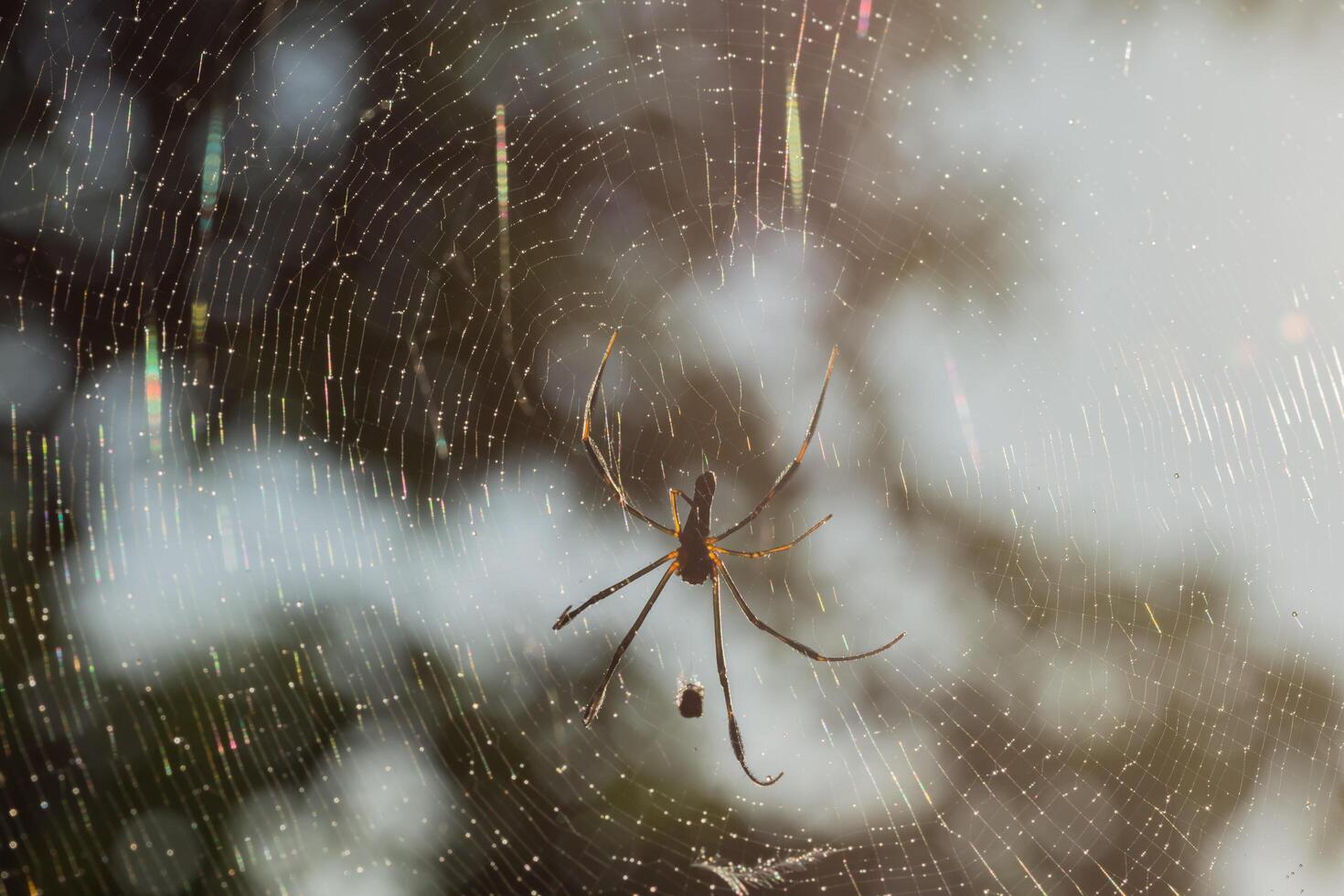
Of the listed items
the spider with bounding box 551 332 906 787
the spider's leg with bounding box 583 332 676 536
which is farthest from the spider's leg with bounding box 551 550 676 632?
the spider's leg with bounding box 583 332 676 536

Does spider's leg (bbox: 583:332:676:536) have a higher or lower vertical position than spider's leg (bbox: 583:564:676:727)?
higher

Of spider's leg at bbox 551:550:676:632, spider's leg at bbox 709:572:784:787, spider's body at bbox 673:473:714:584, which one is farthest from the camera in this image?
spider's body at bbox 673:473:714:584

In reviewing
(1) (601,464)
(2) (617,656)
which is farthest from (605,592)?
(1) (601,464)

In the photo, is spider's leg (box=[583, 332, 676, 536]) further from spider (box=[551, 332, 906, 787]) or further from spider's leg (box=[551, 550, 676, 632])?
spider's leg (box=[551, 550, 676, 632])

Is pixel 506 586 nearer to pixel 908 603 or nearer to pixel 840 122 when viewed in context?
pixel 908 603

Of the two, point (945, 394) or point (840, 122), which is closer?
point (945, 394)

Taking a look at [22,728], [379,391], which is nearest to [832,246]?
[379,391]

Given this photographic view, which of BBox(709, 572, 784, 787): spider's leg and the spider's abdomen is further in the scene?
the spider's abdomen

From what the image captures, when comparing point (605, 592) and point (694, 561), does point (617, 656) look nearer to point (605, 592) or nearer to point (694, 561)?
point (605, 592)

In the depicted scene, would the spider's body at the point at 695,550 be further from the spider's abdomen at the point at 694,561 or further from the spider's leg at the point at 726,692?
the spider's leg at the point at 726,692
